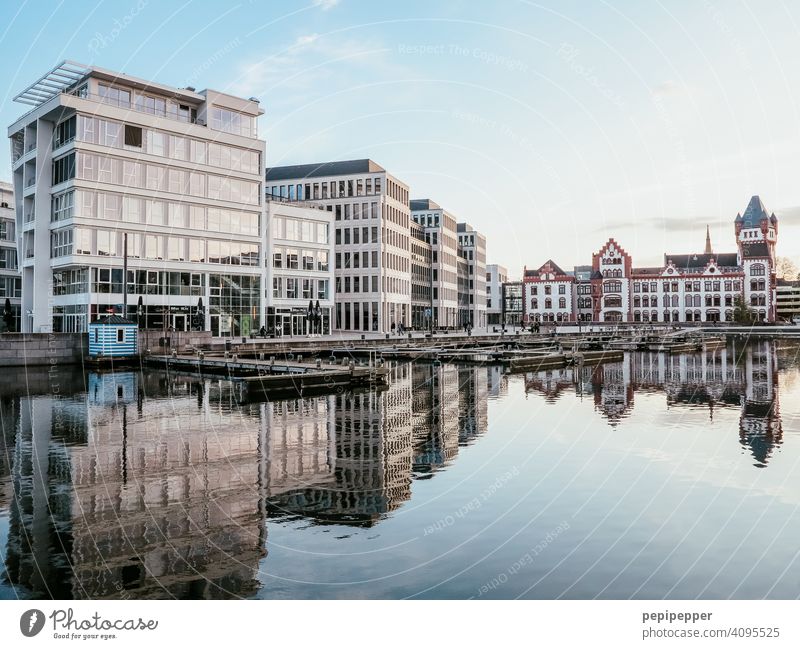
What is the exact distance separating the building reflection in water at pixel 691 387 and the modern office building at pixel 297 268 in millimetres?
38061

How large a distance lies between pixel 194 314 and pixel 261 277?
32.5ft

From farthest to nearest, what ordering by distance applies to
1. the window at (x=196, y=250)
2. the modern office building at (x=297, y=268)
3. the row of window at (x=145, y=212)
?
the modern office building at (x=297, y=268), the window at (x=196, y=250), the row of window at (x=145, y=212)

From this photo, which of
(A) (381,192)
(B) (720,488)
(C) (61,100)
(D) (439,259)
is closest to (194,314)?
(C) (61,100)

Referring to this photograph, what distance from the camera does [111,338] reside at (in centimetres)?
5853

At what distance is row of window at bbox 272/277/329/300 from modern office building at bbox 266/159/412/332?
66.7 feet

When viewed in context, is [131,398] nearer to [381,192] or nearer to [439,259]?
[381,192]

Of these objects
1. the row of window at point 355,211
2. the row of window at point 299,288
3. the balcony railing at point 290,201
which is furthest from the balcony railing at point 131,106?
the row of window at point 355,211

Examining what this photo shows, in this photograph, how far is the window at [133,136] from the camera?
6956 cm

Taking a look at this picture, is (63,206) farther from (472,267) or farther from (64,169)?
(472,267)

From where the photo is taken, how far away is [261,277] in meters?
80.9

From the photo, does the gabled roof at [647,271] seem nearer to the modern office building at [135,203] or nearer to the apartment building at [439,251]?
the apartment building at [439,251]

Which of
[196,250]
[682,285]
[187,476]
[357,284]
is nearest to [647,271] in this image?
[682,285]

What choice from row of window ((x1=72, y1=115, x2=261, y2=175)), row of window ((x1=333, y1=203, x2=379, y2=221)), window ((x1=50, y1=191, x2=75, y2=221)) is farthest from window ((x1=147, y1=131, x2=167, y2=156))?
row of window ((x1=333, y1=203, x2=379, y2=221))
